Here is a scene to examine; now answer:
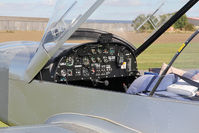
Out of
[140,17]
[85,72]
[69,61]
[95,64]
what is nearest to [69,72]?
[69,61]

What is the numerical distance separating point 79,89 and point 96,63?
108cm

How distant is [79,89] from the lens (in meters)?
2.33

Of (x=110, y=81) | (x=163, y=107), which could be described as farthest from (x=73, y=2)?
(x=110, y=81)

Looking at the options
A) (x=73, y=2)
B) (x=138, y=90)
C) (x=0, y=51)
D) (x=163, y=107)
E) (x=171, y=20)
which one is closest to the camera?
(x=163, y=107)

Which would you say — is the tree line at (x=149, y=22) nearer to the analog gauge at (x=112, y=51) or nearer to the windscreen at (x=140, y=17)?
the windscreen at (x=140, y=17)

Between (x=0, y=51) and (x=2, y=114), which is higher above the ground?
(x=0, y=51)

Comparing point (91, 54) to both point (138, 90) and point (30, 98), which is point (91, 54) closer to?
point (30, 98)

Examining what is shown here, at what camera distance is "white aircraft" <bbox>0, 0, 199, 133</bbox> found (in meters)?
1.84

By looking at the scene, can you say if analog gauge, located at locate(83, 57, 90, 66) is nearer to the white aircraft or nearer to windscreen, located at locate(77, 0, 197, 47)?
the white aircraft

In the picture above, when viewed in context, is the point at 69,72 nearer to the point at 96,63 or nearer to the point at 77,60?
the point at 77,60

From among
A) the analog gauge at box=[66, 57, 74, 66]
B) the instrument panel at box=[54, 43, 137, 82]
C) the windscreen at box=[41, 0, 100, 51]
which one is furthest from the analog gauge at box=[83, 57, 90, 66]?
the windscreen at box=[41, 0, 100, 51]

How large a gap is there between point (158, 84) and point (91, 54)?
1474mm

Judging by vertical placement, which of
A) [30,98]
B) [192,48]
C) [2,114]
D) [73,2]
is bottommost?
[2,114]

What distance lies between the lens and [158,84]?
6.43ft
